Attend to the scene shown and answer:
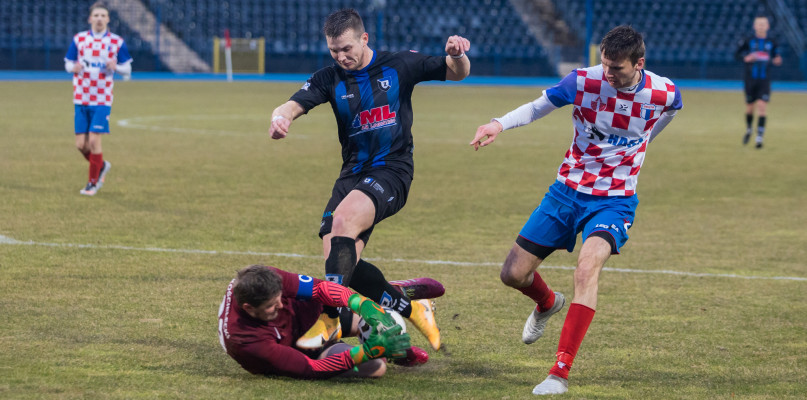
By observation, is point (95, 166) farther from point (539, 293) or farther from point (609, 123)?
point (609, 123)

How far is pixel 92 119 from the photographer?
11.5 metres

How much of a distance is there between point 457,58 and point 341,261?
1318 mm

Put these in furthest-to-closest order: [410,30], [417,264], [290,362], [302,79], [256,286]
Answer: [410,30] < [302,79] < [417,264] < [290,362] < [256,286]

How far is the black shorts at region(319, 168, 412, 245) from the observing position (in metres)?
5.55

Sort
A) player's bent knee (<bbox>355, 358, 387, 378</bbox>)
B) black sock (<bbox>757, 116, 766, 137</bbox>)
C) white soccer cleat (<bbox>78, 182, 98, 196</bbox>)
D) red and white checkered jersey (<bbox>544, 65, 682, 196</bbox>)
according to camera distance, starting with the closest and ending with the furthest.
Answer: player's bent knee (<bbox>355, 358, 387, 378</bbox>), red and white checkered jersey (<bbox>544, 65, 682, 196</bbox>), white soccer cleat (<bbox>78, 182, 98, 196</bbox>), black sock (<bbox>757, 116, 766, 137</bbox>)

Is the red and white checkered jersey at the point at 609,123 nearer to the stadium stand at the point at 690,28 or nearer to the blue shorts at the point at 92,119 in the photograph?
the blue shorts at the point at 92,119

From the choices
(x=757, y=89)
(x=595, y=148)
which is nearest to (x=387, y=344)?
(x=595, y=148)

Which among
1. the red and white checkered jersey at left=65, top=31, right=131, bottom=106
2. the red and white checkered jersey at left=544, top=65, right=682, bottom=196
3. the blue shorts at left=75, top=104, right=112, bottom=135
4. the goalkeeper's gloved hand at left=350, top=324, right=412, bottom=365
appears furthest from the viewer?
the red and white checkered jersey at left=65, top=31, right=131, bottom=106

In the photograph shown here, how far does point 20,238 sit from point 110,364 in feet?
12.4

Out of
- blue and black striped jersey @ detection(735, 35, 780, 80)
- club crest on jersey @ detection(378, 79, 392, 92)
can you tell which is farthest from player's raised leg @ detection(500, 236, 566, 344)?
blue and black striped jersey @ detection(735, 35, 780, 80)

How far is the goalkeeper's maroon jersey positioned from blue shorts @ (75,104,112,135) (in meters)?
7.13

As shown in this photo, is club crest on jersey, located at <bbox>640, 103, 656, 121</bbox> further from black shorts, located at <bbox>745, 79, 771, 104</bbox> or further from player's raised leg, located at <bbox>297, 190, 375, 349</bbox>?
black shorts, located at <bbox>745, 79, 771, 104</bbox>

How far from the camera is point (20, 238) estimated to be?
27.7 feet

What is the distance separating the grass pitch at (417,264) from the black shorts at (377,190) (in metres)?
0.81
